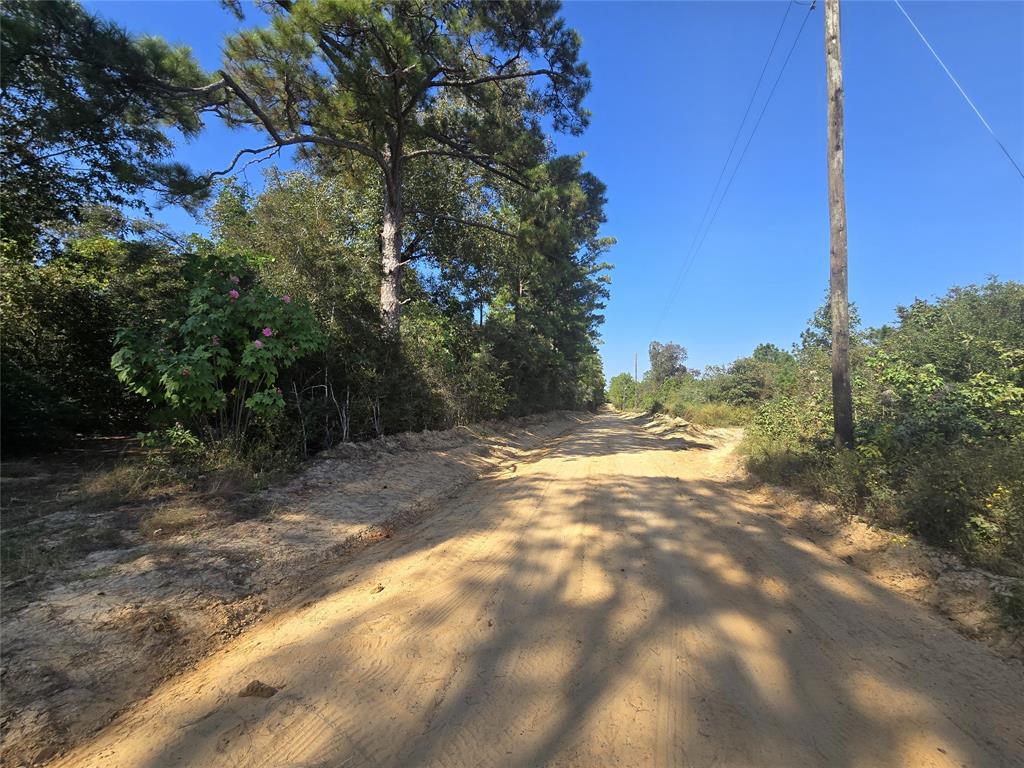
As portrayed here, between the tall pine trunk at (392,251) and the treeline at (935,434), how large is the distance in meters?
8.74

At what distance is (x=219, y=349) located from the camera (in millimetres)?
5531

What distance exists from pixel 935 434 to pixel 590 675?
6186 millimetres

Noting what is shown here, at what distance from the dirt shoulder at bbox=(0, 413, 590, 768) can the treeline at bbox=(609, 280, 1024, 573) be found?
5.56 meters

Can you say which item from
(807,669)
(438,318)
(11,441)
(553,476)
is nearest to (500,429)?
(438,318)

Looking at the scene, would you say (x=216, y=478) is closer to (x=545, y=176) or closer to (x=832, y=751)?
(x=832, y=751)

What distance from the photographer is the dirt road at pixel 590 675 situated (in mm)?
2049

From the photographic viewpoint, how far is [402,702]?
2.32 meters

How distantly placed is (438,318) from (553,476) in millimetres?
9126

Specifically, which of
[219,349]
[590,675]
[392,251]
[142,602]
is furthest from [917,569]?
[392,251]

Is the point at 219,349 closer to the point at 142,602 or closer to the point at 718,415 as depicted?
the point at 142,602

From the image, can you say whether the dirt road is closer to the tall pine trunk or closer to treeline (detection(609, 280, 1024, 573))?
treeline (detection(609, 280, 1024, 573))

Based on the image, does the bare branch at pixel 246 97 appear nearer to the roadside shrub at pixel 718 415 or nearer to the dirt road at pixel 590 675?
the dirt road at pixel 590 675

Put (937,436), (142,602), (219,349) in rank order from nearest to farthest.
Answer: (142,602), (219,349), (937,436)

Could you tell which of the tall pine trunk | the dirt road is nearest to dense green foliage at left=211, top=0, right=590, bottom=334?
the tall pine trunk
